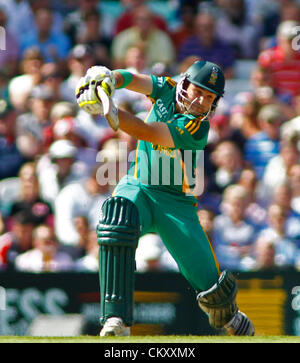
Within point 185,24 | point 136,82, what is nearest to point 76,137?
point 185,24

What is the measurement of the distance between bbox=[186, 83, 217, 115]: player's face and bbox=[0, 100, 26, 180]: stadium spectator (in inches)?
164

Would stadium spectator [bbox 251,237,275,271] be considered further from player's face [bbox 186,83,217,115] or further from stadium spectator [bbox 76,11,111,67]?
stadium spectator [bbox 76,11,111,67]

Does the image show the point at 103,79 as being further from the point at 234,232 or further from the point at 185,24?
the point at 185,24

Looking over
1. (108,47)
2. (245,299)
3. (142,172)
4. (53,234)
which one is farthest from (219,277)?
→ (108,47)

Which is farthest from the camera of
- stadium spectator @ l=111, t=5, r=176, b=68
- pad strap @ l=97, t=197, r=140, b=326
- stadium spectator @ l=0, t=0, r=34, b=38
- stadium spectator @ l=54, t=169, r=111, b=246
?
stadium spectator @ l=0, t=0, r=34, b=38

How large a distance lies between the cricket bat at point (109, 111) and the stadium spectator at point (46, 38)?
5913 mm

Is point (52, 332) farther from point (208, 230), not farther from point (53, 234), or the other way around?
point (208, 230)

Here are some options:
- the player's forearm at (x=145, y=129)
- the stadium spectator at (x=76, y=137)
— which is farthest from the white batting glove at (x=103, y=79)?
the stadium spectator at (x=76, y=137)

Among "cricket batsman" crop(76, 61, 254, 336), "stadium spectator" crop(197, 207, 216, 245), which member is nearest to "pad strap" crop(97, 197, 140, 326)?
"cricket batsman" crop(76, 61, 254, 336)

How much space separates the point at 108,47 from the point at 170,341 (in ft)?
21.7

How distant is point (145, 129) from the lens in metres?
5.46

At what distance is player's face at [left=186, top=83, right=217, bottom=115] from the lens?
5.87 meters

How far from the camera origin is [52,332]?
7.66 meters

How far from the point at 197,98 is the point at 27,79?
5.10 m
